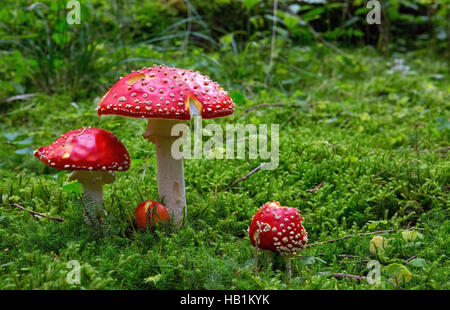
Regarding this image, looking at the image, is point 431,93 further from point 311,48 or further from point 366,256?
point 366,256

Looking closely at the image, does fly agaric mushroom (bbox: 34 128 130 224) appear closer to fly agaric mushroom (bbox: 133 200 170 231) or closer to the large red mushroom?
fly agaric mushroom (bbox: 133 200 170 231)

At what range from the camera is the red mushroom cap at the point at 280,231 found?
199cm

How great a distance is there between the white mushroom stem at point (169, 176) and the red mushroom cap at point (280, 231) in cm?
61

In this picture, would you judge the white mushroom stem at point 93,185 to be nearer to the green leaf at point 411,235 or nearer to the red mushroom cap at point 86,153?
the red mushroom cap at point 86,153

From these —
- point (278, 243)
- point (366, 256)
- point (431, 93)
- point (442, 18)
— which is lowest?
point (366, 256)

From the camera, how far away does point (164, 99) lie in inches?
79.5

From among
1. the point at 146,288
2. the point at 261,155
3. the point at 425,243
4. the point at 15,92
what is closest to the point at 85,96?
the point at 15,92

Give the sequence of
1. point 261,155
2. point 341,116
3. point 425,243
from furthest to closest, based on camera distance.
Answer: point 341,116, point 261,155, point 425,243

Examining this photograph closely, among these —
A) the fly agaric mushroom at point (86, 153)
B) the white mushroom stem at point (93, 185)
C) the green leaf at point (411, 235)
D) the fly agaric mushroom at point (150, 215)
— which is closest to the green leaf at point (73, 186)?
the white mushroom stem at point (93, 185)

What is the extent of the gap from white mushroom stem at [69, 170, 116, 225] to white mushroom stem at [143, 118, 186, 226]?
295 millimetres

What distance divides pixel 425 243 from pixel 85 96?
13.4 ft

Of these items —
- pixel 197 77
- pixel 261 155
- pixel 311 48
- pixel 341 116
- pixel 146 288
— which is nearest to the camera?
pixel 146 288

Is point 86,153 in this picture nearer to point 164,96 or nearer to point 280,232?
point 164,96

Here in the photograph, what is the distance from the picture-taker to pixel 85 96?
16.5ft
